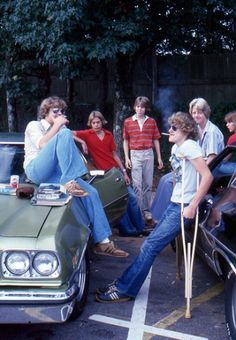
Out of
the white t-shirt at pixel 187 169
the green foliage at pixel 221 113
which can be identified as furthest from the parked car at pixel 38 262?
the green foliage at pixel 221 113

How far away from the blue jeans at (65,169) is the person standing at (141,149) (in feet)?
9.12

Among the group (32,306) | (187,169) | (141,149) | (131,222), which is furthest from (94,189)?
(141,149)

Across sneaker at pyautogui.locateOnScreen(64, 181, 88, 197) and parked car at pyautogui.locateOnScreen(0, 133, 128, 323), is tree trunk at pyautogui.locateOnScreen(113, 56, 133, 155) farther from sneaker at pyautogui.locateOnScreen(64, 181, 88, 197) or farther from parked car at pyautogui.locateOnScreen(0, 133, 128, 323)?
parked car at pyautogui.locateOnScreen(0, 133, 128, 323)

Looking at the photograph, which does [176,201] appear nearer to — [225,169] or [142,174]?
[225,169]

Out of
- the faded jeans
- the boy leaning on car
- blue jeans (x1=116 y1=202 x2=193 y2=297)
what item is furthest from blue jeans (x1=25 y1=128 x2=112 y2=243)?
the faded jeans

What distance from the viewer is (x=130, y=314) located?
443 centimetres

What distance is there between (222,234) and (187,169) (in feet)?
2.12

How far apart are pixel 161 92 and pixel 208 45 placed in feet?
5.04

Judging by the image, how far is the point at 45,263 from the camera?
353 cm

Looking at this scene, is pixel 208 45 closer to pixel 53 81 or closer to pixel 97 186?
pixel 53 81

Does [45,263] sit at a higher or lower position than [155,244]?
higher

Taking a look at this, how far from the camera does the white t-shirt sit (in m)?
4.29

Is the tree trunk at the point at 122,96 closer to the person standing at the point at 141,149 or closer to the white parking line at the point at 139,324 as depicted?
the person standing at the point at 141,149

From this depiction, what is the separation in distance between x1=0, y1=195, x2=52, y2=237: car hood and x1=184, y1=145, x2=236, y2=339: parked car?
4.20ft
